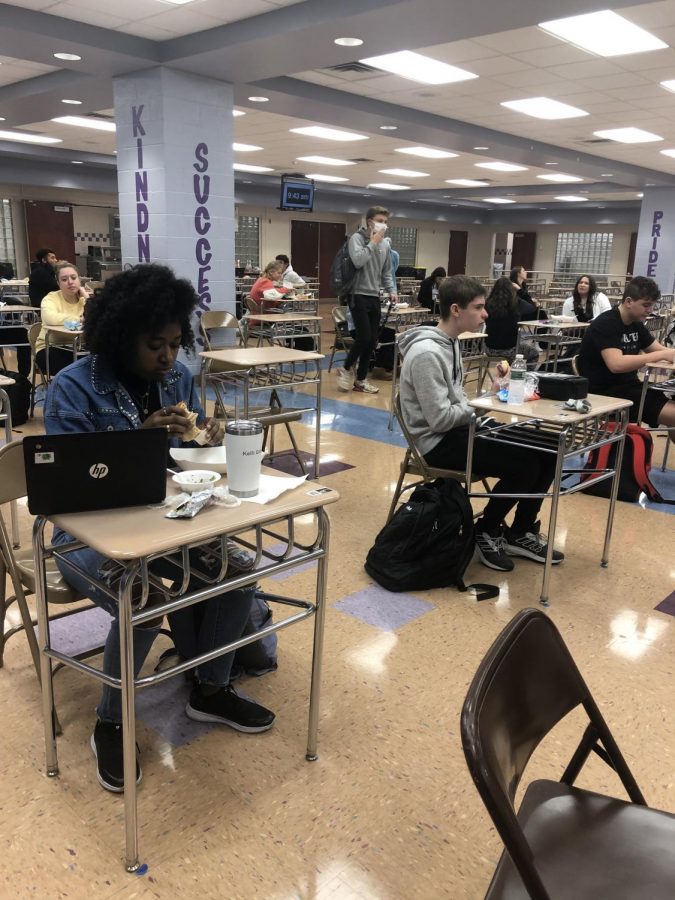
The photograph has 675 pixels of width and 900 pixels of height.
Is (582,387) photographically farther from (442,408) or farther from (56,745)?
(56,745)

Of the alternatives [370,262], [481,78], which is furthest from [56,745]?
[481,78]

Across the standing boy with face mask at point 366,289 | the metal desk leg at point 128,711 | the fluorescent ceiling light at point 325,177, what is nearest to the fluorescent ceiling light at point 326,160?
the fluorescent ceiling light at point 325,177

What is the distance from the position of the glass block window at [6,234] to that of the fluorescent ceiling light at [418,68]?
10.3m

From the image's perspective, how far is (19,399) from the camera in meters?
5.13

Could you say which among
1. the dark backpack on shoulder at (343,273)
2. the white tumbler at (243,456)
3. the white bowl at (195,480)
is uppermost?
the dark backpack on shoulder at (343,273)

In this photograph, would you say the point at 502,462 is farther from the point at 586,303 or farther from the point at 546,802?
the point at 586,303

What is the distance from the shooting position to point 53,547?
1648 mm

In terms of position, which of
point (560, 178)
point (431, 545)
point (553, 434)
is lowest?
point (431, 545)

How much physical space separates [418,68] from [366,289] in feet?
6.01

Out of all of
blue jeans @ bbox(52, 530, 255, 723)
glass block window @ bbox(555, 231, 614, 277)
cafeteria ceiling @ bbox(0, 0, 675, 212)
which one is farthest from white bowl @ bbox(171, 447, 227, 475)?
glass block window @ bbox(555, 231, 614, 277)

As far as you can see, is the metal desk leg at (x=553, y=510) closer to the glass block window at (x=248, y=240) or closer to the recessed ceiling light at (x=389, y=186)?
the recessed ceiling light at (x=389, y=186)

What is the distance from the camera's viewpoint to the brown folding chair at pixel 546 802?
91 cm

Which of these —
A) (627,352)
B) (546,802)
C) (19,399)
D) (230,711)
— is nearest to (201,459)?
(230,711)

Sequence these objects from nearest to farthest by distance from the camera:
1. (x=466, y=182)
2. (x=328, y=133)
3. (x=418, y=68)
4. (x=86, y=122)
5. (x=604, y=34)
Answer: (x=604, y=34), (x=418, y=68), (x=86, y=122), (x=328, y=133), (x=466, y=182)
